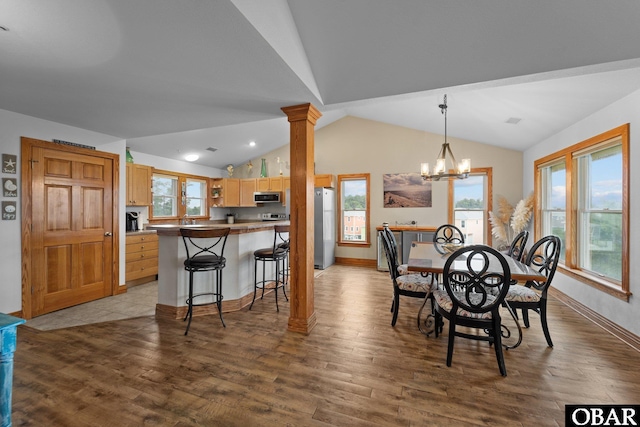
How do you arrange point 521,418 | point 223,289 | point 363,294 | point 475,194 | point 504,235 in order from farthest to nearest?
point 475,194 → point 504,235 → point 363,294 → point 223,289 → point 521,418

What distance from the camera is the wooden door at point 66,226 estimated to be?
10.2 feet

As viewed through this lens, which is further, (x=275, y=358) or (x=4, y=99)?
(x=4, y=99)

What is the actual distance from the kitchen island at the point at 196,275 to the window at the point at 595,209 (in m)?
3.91

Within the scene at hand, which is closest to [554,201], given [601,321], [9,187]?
[601,321]

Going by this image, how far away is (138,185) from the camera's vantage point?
475 cm

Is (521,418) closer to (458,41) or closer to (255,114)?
(458,41)

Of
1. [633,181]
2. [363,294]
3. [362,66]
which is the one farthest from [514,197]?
[362,66]

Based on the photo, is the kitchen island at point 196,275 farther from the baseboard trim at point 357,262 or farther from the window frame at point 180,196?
the baseboard trim at point 357,262

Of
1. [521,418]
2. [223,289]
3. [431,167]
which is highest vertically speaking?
[431,167]

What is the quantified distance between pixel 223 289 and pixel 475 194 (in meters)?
4.89

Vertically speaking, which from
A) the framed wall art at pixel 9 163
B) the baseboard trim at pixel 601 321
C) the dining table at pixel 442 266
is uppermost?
the framed wall art at pixel 9 163

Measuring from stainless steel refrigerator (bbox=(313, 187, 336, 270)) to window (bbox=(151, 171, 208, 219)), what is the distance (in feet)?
9.44

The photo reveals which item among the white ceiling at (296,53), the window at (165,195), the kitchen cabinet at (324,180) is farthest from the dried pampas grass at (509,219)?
the window at (165,195)

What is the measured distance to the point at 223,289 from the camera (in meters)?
3.31
